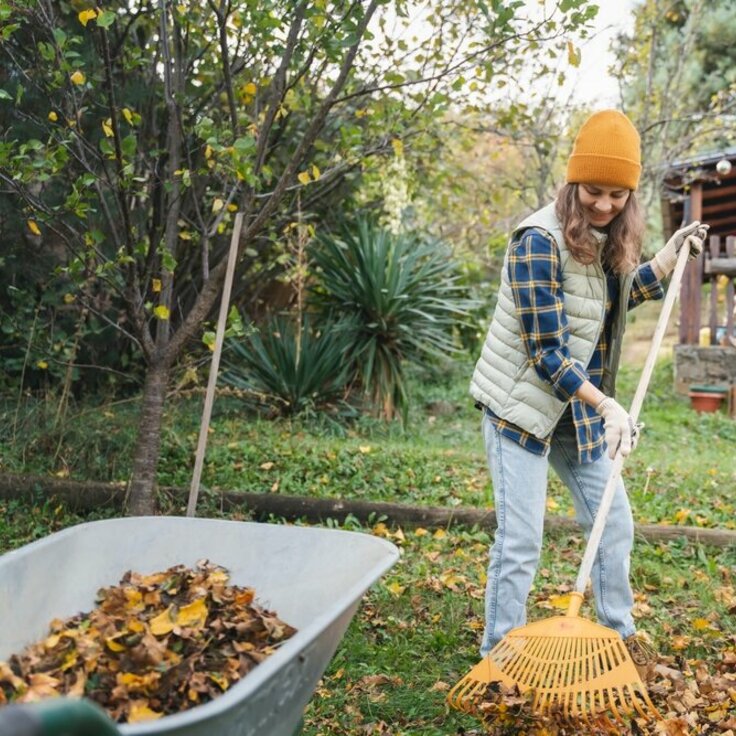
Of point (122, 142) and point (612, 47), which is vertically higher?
point (612, 47)

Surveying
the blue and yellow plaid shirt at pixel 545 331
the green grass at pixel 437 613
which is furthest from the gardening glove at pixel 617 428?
the green grass at pixel 437 613

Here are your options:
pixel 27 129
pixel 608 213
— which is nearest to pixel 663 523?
pixel 608 213

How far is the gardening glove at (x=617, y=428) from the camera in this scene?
2.54 m

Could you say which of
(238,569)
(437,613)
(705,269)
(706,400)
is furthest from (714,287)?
(238,569)

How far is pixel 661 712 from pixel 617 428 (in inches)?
37.1

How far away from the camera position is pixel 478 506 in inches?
200

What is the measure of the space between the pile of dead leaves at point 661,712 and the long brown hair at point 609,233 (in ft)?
4.43

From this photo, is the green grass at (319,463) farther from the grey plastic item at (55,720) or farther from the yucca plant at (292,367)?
the grey plastic item at (55,720)

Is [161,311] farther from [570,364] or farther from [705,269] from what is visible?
[705,269]

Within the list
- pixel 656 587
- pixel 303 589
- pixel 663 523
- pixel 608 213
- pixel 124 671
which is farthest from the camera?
pixel 663 523

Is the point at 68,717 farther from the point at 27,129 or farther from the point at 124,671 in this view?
the point at 27,129

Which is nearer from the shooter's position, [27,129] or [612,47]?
[27,129]

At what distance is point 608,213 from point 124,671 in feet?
6.30

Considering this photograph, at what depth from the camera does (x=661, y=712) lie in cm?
273
